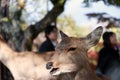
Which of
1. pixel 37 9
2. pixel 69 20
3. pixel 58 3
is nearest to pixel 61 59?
pixel 58 3

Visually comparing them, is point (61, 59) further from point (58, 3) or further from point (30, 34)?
point (30, 34)

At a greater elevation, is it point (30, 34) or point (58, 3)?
point (58, 3)

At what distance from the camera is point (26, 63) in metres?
6.43

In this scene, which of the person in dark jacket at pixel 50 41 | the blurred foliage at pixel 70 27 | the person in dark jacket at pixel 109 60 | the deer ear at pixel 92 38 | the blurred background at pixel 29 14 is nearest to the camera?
the deer ear at pixel 92 38

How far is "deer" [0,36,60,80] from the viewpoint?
608cm

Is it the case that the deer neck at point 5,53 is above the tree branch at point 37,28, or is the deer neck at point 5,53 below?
above

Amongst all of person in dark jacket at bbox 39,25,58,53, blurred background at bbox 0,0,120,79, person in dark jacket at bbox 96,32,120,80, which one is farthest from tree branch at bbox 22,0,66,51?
person in dark jacket at bbox 96,32,120,80

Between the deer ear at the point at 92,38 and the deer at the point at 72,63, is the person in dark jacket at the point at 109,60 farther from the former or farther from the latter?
the deer at the point at 72,63

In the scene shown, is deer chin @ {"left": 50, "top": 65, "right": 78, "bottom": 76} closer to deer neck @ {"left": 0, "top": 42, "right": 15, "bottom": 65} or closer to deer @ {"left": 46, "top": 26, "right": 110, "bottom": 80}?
deer @ {"left": 46, "top": 26, "right": 110, "bottom": 80}

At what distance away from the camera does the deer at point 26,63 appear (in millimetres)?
6078

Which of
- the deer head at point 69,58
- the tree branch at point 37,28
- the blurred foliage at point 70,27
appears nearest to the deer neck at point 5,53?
the tree branch at point 37,28

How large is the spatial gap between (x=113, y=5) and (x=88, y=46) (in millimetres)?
2426

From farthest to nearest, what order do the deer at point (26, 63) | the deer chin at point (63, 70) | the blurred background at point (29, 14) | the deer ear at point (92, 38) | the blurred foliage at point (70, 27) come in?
the blurred foliage at point (70, 27), the blurred background at point (29, 14), the deer at point (26, 63), the deer ear at point (92, 38), the deer chin at point (63, 70)

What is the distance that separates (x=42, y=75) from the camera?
5891mm
